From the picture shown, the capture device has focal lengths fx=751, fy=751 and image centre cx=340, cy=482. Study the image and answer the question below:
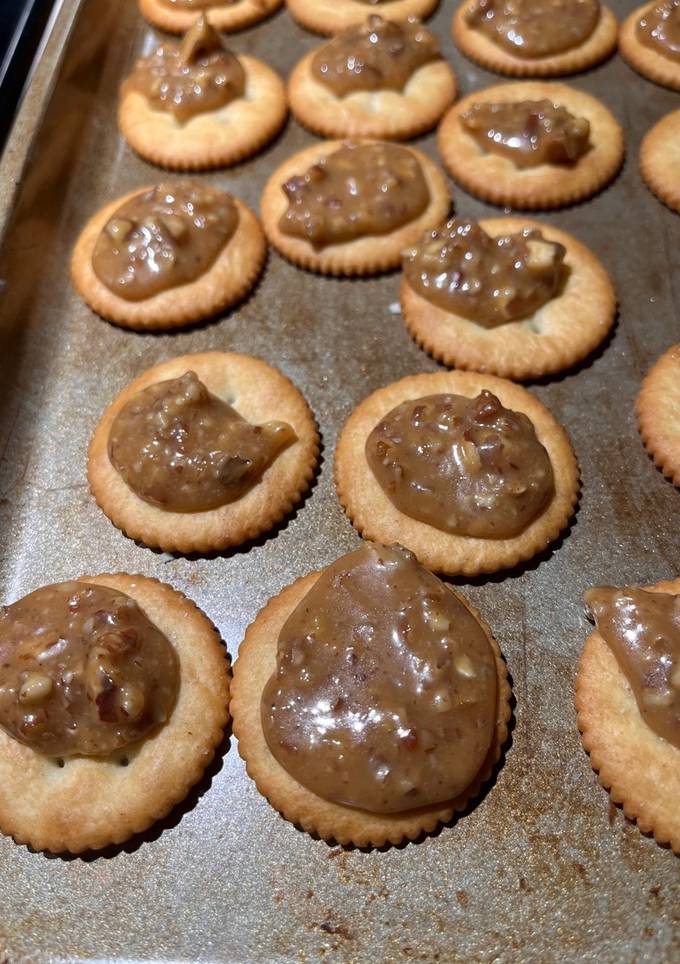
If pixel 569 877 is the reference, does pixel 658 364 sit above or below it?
above

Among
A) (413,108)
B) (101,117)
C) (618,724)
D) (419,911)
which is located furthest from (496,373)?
(101,117)

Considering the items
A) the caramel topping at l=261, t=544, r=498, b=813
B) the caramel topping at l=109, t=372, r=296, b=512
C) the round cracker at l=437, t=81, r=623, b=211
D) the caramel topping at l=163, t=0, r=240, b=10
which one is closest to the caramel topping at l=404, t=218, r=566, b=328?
the round cracker at l=437, t=81, r=623, b=211

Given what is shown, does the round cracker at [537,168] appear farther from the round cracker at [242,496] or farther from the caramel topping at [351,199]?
the round cracker at [242,496]

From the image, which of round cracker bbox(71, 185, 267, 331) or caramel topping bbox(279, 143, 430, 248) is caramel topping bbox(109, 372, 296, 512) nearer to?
round cracker bbox(71, 185, 267, 331)

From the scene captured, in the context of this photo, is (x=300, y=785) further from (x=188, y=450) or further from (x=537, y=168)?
(x=537, y=168)

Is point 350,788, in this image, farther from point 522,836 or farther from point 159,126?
point 159,126

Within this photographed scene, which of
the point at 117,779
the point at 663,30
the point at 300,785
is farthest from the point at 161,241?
the point at 663,30
